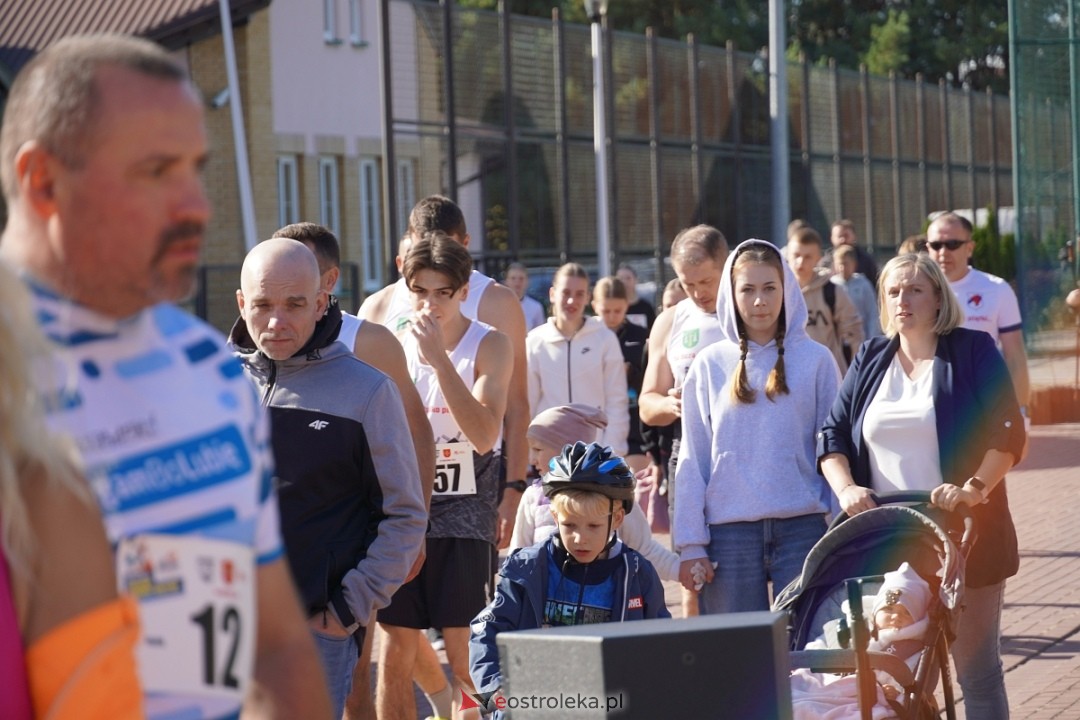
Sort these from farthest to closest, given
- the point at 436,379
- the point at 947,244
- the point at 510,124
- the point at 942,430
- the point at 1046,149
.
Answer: the point at 510,124
the point at 1046,149
the point at 947,244
the point at 436,379
the point at 942,430

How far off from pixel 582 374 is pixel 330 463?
587cm

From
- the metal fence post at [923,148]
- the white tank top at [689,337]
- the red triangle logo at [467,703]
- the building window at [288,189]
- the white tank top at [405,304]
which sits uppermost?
the metal fence post at [923,148]

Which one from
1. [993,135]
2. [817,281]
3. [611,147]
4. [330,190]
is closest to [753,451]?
[817,281]

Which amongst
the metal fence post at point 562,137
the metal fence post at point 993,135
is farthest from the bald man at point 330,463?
the metal fence post at point 993,135

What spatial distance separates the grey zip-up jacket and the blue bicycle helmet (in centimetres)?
63

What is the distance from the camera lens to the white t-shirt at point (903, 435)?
5766 mm

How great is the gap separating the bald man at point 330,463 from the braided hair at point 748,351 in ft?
5.45

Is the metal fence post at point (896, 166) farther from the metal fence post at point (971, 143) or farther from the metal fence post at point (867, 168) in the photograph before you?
the metal fence post at point (971, 143)

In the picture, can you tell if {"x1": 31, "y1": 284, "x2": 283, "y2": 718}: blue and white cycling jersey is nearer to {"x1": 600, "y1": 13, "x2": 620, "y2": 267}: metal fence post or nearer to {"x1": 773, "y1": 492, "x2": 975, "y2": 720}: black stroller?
{"x1": 773, "y1": 492, "x2": 975, "y2": 720}: black stroller

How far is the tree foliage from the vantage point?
58.7 m

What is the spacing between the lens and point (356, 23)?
105 ft

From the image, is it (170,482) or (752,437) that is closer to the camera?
(170,482)

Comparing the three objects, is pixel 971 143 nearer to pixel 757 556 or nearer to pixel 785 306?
pixel 785 306

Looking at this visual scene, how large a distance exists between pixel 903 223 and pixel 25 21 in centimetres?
1938
